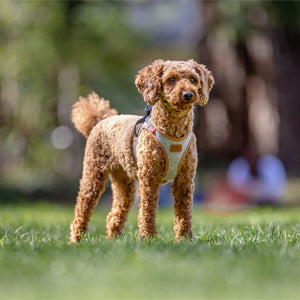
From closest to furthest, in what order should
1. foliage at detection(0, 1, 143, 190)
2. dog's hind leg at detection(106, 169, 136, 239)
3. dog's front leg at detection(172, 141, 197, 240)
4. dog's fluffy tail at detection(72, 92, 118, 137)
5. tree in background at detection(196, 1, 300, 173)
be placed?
dog's front leg at detection(172, 141, 197, 240) < dog's hind leg at detection(106, 169, 136, 239) < dog's fluffy tail at detection(72, 92, 118, 137) < tree in background at detection(196, 1, 300, 173) < foliage at detection(0, 1, 143, 190)

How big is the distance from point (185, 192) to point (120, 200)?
2.89ft

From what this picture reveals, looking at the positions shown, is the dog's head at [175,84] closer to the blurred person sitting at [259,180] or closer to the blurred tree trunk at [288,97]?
the blurred person sitting at [259,180]

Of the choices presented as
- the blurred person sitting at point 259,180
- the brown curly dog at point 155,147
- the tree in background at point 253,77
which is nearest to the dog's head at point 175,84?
the brown curly dog at point 155,147

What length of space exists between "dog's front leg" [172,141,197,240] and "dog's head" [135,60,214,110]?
18.5 inches

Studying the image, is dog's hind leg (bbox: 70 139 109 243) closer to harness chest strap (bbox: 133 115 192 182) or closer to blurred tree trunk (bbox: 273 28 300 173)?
harness chest strap (bbox: 133 115 192 182)

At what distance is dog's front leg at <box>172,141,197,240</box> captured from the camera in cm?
421

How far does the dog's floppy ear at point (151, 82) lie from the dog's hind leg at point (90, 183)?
0.86 metres

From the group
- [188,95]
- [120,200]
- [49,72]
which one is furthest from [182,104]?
[49,72]

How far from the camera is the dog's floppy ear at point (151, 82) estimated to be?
4004 mm

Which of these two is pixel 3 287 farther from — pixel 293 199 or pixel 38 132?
pixel 38 132

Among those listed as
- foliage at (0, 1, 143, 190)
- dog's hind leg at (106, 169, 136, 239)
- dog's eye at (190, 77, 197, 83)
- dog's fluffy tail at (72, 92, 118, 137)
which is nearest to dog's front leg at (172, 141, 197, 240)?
dog's eye at (190, 77, 197, 83)

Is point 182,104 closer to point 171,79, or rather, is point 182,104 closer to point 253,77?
point 171,79

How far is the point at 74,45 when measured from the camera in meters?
13.2

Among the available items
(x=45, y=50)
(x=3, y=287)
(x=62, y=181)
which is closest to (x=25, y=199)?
(x=62, y=181)
